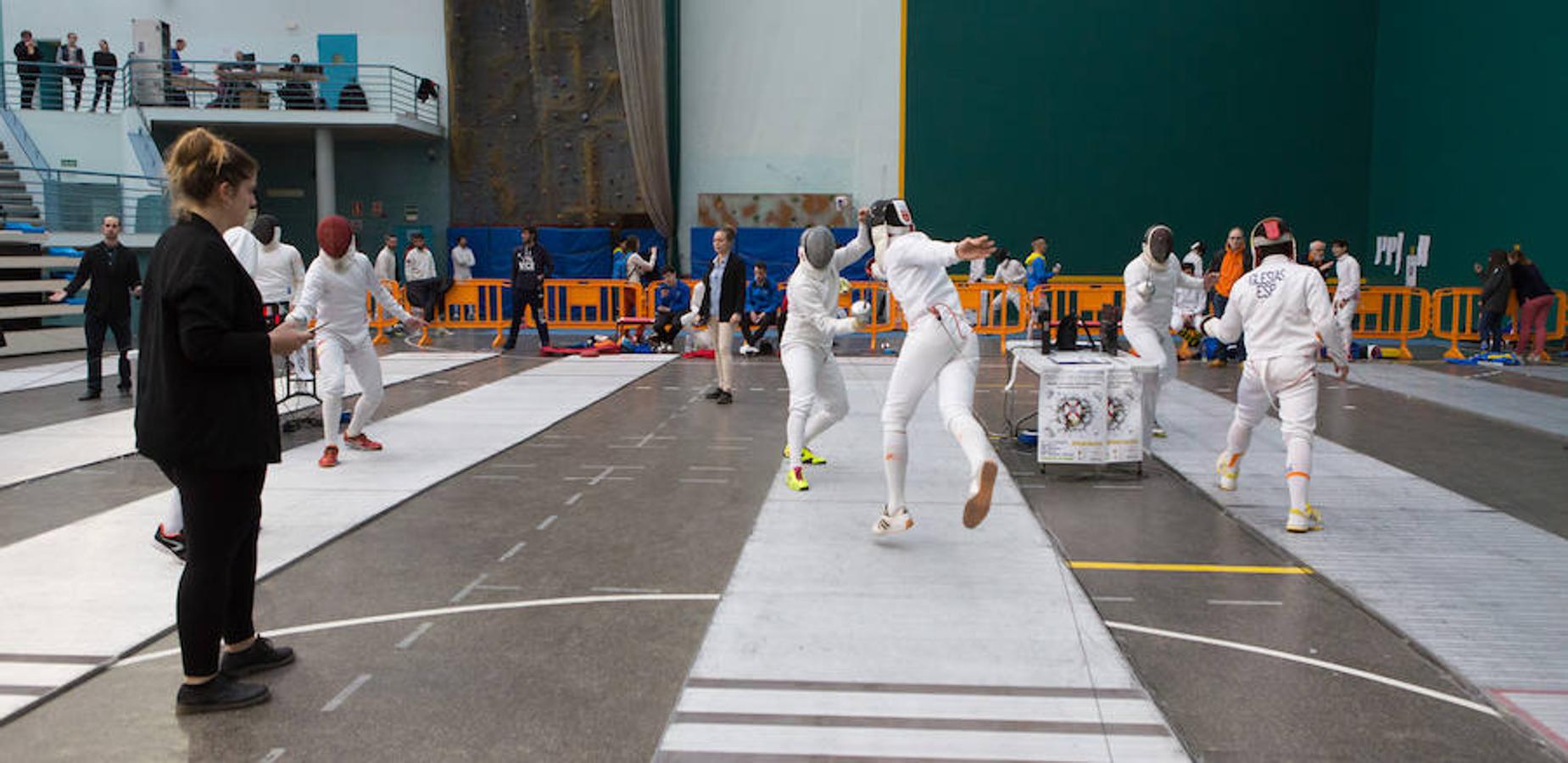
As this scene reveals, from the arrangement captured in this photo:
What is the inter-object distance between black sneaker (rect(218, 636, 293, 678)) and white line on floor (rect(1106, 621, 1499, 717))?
323 cm

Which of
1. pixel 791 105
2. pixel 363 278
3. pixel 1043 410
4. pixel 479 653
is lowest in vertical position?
pixel 479 653

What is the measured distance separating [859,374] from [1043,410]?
6.70 meters

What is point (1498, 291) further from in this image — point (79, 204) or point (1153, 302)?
point (79, 204)

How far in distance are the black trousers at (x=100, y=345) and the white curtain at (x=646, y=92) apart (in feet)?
42.9

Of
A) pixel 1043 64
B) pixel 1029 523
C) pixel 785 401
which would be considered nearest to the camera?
pixel 1029 523

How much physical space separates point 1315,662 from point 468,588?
357 centimetres

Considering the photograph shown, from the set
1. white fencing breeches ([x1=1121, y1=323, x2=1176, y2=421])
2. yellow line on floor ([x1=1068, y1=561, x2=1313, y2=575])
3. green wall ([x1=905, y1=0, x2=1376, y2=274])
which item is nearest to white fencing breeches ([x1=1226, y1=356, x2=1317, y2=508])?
yellow line on floor ([x1=1068, y1=561, x2=1313, y2=575])

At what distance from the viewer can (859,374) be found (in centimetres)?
1458

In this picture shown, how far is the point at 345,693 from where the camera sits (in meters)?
3.97

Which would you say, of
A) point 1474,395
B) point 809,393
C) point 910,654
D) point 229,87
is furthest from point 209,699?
point 229,87

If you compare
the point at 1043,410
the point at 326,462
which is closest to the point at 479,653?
the point at 326,462

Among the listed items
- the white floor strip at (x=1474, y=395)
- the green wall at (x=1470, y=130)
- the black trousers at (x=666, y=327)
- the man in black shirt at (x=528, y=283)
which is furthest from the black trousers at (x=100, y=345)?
the green wall at (x=1470, y=130)

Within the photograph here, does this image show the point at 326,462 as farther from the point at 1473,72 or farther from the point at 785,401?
the point at 1473,72

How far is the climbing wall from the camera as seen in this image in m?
25.7
